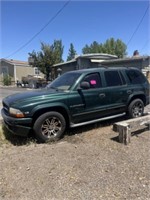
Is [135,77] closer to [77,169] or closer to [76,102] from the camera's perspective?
[76,102]

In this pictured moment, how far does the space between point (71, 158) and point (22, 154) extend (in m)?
1.05

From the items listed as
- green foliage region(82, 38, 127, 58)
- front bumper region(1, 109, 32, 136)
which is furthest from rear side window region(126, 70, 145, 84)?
green foliage region(82, 38, 127, 58)

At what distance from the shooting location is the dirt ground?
10.6 ft

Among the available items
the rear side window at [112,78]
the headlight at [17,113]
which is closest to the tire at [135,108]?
the rear side window at [112,78]

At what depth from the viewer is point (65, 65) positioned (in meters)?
29.6

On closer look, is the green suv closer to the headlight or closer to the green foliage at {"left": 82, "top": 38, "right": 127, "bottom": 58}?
the headlight

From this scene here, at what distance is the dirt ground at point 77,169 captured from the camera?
322 centimetres

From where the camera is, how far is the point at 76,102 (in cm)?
586

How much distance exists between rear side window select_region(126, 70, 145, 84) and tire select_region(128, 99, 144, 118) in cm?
62

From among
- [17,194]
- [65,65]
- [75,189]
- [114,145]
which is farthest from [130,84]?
[65,65]

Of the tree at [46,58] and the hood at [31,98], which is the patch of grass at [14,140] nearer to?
the hood at [31,98]

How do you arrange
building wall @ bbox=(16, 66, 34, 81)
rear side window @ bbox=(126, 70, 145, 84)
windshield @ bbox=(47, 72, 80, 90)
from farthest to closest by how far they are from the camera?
building wall @ bbox=(16, 66, 34, 81), rear side window @ bbox=(126, 70, 145, 84), windshield @ bbox=(47, 72, 80, 90)

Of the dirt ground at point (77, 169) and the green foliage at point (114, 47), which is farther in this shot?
the green foliage at point (114, 47)

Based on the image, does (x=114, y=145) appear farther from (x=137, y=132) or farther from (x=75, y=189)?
(x=75, y=189)
